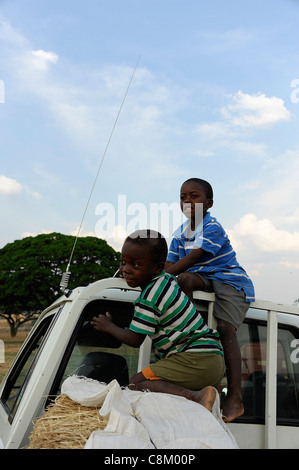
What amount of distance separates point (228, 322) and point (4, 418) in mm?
1736

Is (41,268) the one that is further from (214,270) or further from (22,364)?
(214,270)

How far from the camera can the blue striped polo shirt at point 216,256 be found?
3242 mm

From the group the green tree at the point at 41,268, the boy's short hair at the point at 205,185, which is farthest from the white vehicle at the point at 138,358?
the green tree at the point at 41,268

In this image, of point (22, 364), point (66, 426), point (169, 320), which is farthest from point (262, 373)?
point (22, 364)

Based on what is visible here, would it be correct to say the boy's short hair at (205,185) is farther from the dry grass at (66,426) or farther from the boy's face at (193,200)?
the dry grass at (66,426)

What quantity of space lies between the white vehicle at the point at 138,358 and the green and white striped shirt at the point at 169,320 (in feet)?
0.90

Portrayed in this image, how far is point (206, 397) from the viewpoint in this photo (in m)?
2.49

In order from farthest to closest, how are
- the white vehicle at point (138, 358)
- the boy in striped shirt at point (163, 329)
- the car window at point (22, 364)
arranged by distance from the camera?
1. the car window at point (22, 364)
2. the white vehicle at point (138, 358)
3. the boy in striped shirt at point (163, 329)

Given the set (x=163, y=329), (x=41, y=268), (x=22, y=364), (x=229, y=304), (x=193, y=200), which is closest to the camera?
(x=163, y=329)

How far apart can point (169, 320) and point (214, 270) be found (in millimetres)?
713

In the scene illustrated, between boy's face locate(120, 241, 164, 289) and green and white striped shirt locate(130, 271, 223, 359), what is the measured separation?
0.05 meters

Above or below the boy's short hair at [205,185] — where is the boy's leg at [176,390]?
below

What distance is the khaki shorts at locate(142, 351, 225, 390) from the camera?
2648 millimetres

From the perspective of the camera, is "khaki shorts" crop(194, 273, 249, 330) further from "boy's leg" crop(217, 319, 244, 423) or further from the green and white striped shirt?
the green and white striped shirt
